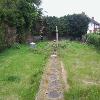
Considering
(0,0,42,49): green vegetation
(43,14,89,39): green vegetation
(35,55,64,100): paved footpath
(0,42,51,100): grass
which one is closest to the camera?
(35,55,64,100): paved footpath

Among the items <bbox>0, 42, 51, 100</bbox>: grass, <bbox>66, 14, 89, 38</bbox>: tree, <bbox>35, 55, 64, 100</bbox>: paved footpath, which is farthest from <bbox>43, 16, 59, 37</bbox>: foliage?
<bbox>35, 55, 64, 100</bbox>: paved footpath

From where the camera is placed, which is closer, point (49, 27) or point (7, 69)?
point (7, 69)

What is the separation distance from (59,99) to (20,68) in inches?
296

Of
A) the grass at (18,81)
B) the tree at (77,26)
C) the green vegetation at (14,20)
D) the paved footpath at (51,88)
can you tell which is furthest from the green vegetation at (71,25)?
the paved footpath at (51,88)

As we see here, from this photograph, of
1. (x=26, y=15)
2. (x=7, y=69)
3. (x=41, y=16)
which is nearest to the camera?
(x=7, y=69)

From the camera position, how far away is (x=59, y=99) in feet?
A: 29.7

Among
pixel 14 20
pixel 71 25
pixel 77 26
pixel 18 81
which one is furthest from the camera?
pixel 71 25

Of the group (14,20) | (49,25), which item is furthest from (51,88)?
(49,25)

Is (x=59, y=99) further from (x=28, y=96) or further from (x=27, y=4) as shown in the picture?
(x=27, y=4)

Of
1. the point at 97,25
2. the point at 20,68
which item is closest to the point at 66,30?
the point at 97,25

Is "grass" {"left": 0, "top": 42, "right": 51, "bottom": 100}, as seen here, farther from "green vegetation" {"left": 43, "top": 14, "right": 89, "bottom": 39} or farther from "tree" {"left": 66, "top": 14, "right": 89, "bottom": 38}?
"tree" {"left": 66, "top": 14, "right": 89, "bottom": 38}

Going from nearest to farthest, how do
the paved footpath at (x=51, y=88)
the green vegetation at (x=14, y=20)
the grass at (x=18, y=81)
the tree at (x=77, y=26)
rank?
the paved footpath at (x=51, y=88) < the grass at (x=18, y=81) < the green vegetation at (x=14, y=20) < the tree at (x=77, y=26)

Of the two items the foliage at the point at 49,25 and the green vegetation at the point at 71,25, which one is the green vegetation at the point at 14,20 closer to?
the foliage at the point at 49,25

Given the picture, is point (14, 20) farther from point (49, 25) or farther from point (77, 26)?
point (77, 26)
